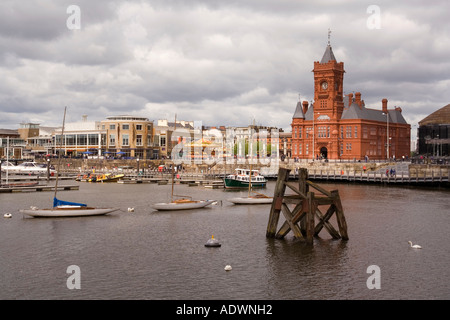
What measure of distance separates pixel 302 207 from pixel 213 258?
7632 mm

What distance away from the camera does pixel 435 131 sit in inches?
5689

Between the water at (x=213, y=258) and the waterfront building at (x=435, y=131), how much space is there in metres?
92.1

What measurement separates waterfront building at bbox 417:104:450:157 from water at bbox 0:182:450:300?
302ft

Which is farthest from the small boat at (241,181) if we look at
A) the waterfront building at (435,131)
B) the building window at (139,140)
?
the building window at (139,140)

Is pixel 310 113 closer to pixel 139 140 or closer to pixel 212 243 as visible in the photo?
pixel 139 140

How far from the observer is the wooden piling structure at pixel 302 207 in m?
36.2

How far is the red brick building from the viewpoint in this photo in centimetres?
12288

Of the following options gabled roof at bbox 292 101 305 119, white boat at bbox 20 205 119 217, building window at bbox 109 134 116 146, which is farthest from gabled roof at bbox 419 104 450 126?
white boat at bbox 20 205 119 217

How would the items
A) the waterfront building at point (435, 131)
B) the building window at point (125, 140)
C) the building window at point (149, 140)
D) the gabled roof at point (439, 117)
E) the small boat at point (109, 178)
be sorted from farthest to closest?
the building window at point (149, 140) → the building window at point (125, 140) → the gabled roof at point (439, 117) → the waterfront building at point (435, 131) → the small boat at point (109, 178)

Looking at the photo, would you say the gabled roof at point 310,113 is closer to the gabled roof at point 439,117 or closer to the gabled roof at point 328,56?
the gabled roof at point 328,56

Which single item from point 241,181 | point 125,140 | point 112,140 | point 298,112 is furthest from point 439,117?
point 112,140

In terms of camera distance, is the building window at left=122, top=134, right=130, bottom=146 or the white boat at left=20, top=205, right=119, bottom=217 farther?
the building window at left=122, top=134, right=130, bottom=146

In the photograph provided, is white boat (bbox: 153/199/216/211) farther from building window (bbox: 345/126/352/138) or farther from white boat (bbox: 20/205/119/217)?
building window (bbox: 345/126/352/138)
